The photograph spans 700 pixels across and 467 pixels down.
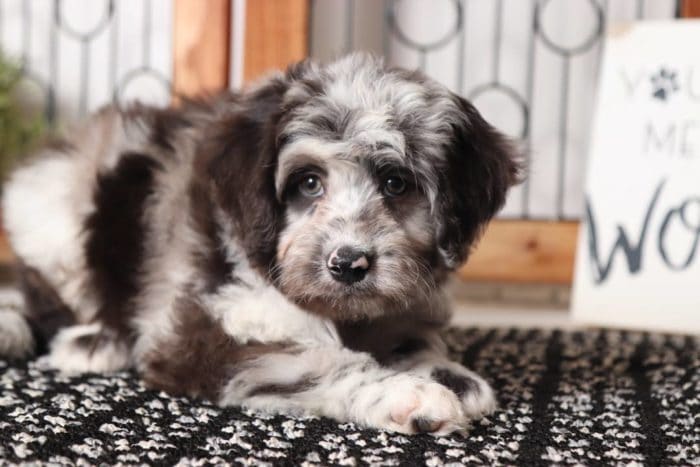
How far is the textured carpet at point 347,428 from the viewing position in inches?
65.4

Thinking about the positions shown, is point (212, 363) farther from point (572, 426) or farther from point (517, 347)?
point (517, 347)

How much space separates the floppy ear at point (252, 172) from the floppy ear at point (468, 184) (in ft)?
1.38

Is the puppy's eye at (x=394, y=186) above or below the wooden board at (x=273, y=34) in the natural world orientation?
below

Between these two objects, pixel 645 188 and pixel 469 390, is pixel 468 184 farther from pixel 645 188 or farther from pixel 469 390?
pixel 645 188

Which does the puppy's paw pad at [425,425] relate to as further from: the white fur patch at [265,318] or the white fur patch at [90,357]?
the white fur patch at [90,357]

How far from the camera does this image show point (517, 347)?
9.79 ft

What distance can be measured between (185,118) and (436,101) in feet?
2.92

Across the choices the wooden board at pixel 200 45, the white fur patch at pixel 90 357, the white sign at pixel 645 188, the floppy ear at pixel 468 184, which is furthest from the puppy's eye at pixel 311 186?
the wooden board at pixel 200 45

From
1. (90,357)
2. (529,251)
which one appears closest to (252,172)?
(90,357)

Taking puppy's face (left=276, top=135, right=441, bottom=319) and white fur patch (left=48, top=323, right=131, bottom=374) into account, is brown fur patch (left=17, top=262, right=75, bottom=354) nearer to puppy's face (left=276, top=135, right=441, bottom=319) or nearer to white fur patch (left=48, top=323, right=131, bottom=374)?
white fur patch (left=48, top=323, right=131, bottom=374)

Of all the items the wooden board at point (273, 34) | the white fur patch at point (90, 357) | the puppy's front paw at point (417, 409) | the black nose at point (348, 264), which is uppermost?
the wooden board at point (273, 34)

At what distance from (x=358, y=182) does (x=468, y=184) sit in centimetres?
28

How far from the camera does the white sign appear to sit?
10.5 feet

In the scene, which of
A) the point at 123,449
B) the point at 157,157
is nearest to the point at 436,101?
the point at 157,157
